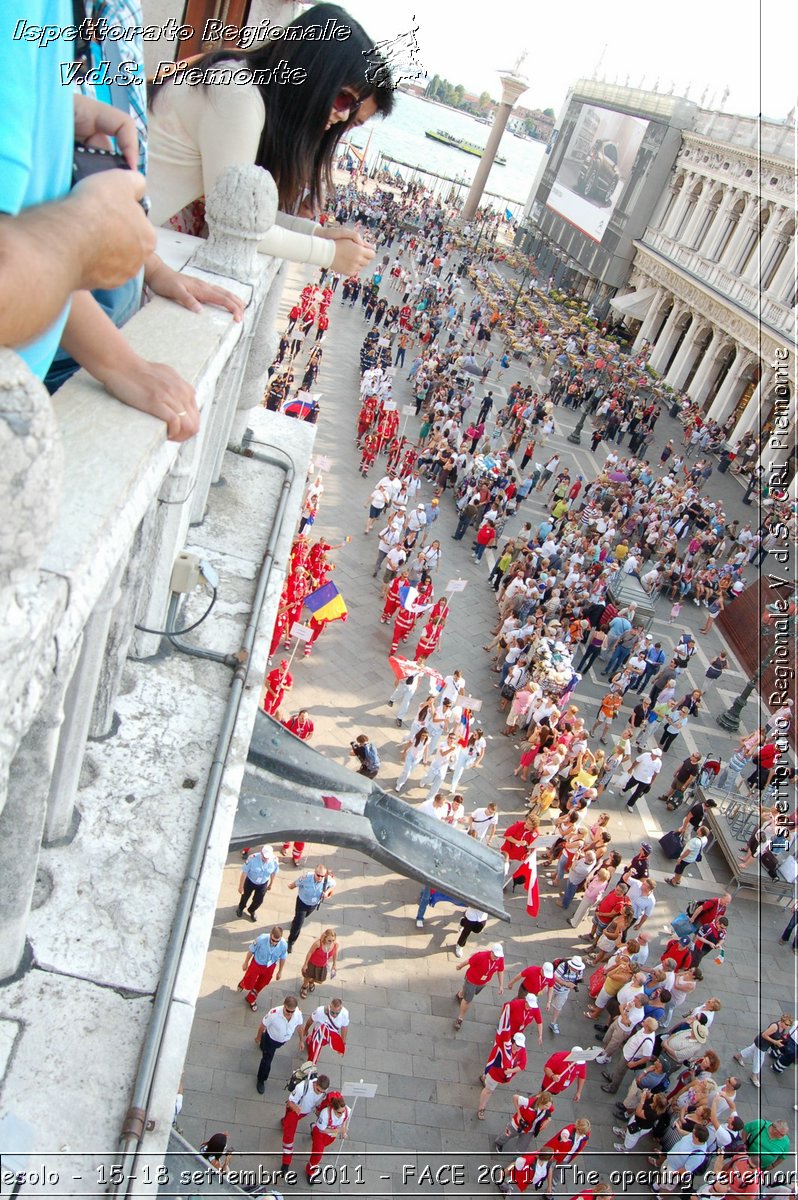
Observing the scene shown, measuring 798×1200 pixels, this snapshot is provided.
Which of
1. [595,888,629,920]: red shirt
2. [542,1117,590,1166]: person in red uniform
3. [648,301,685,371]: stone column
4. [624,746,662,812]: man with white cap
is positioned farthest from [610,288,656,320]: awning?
[542,1117,590,1166]: person in red uniform

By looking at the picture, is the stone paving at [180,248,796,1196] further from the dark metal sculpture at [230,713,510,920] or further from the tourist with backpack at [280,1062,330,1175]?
the dark metal sculpture at [230,713,510,920]

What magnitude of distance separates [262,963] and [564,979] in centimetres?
402

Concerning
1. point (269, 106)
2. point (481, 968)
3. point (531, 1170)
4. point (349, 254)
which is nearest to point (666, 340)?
point (481, 968)

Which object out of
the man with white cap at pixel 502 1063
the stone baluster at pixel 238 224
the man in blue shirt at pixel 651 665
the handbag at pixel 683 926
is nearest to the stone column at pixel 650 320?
the man in blue shirt at pixel 651 665

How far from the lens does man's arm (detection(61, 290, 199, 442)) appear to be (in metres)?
2.66

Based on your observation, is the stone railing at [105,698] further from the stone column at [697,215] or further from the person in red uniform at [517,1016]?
the stone column at [697,215]

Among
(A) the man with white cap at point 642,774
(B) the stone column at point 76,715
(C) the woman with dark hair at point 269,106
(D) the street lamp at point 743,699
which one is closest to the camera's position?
(B) the stone column at point 76,715

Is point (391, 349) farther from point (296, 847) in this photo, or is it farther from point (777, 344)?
point (296, 847)

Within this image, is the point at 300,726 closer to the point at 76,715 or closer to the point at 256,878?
the point at 256,878

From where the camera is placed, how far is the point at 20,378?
140 centimetres

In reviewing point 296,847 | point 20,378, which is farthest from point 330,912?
point 20,378

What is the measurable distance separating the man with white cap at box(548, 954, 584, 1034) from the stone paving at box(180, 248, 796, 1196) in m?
0.42

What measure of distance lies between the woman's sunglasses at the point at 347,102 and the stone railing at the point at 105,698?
Answer: 49 centimetres

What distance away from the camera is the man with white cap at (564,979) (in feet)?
38.3
